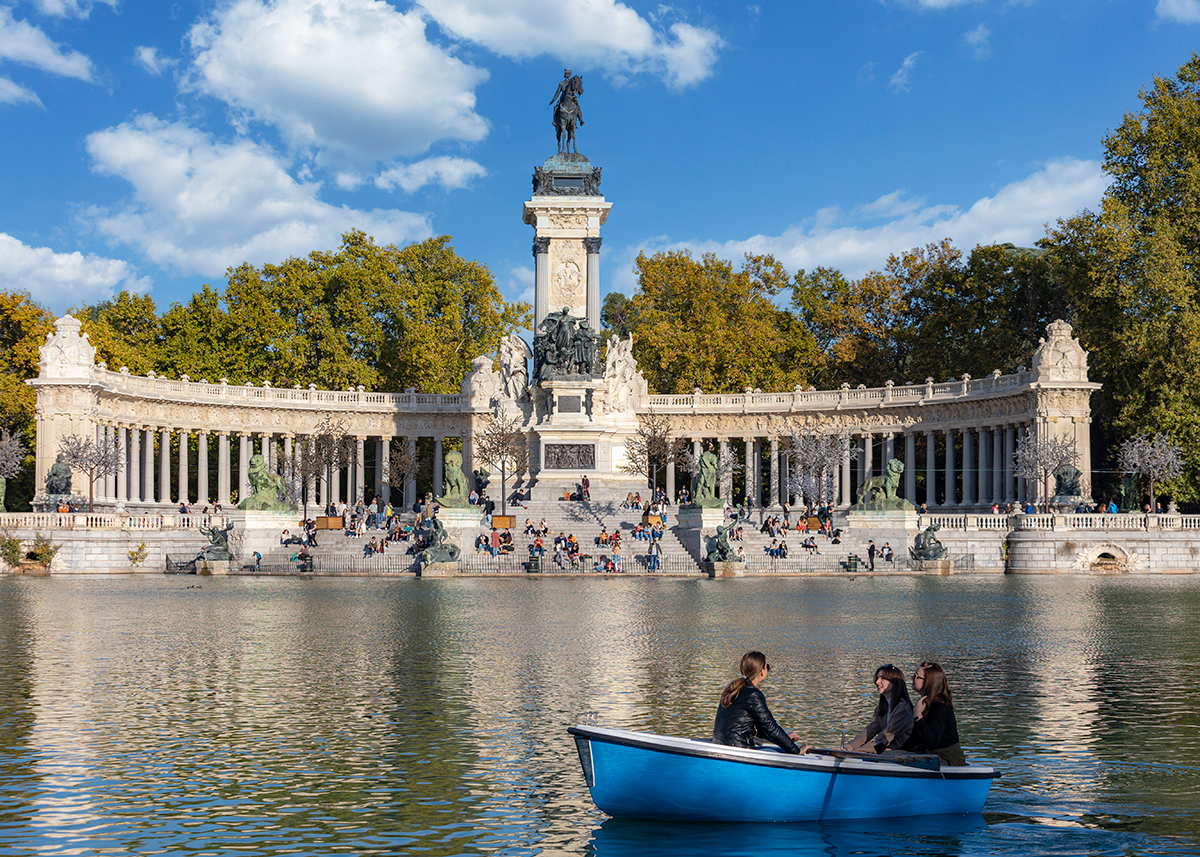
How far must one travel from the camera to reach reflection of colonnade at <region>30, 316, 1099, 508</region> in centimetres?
6475

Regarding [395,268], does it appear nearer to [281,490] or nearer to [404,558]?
[281,490]

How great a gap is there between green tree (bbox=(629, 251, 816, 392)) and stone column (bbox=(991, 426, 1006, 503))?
Result: 1832 cm

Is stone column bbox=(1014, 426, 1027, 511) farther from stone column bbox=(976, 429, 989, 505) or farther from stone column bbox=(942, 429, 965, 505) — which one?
stone column bbox=(942, 429, 965, 505)

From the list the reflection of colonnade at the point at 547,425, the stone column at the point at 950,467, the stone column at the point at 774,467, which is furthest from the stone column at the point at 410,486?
the stone column at the point at 950,467

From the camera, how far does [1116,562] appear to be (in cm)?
5084

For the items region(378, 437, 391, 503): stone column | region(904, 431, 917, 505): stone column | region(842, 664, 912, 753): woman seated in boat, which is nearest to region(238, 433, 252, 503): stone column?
region(378, 437, 391, 503): stone column

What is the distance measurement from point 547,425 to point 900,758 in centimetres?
5525

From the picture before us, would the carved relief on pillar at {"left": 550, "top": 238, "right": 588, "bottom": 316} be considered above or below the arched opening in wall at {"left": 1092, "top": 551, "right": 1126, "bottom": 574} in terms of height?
above

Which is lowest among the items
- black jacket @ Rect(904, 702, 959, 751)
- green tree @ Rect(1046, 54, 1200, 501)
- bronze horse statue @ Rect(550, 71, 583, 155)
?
black jacket @ Rect(904, 702, 959, 751)

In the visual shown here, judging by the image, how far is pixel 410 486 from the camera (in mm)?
82188

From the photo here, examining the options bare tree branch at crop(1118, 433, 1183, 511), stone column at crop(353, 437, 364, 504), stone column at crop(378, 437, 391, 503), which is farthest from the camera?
stone column at crop(378, 437, 391, 503)

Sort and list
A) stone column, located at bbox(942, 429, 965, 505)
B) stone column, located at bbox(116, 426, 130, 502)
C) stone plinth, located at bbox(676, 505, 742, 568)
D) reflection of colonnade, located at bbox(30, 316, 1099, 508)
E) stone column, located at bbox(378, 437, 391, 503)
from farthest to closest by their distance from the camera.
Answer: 1. stone column, located at bbox(378, 437, 391, 503)
2. stone column, located at bbox(942, 429, 965, 505)
3. stone column, located at bbox(116, 426, 130, 502)
4. reflection of colonnade, located at bbox(30, 316, 1099, 508)
5. stone plinth, located at bbox(676, 505, 742, 568)

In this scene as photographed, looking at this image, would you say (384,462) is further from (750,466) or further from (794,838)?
(794,838)

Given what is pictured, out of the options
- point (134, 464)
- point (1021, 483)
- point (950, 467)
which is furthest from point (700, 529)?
point (134, 464)
